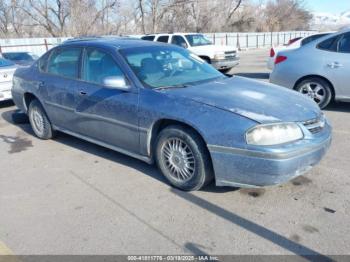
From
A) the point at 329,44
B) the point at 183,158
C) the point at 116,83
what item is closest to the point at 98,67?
the point at 116,83

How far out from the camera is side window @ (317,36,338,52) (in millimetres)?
6250

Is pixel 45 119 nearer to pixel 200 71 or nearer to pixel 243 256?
A: pixel 200 71

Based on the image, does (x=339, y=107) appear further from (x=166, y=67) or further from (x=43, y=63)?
(x=43, y=63)

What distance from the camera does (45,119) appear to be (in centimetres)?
541

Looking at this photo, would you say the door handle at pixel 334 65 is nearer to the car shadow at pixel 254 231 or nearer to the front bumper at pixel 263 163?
the front bumper at pixel 263 163

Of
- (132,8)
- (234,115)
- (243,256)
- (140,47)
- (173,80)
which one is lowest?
(243,256)

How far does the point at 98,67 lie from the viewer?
436 centimetres

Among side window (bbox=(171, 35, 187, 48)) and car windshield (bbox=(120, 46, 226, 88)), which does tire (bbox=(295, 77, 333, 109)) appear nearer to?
car windshield (bbox=(120, 46, 226, 88))

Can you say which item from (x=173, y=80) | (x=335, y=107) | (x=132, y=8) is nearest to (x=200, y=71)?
(x=173, y=80)

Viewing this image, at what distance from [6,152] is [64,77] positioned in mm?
1532

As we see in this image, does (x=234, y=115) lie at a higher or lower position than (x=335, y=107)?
higher

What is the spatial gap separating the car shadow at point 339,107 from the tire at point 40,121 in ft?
16.9

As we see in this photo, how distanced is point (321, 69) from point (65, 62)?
14.8 ft

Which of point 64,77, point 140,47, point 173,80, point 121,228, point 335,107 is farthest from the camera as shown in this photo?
point 335,107
